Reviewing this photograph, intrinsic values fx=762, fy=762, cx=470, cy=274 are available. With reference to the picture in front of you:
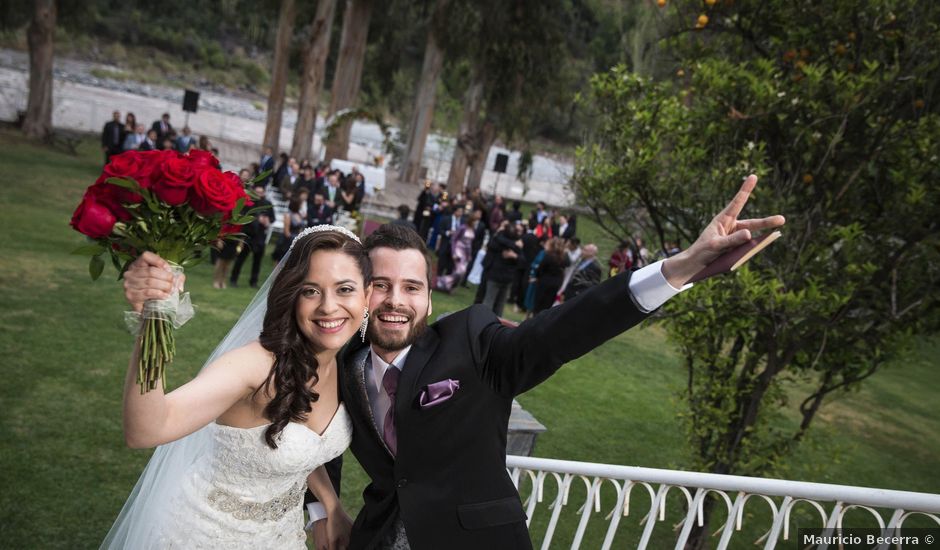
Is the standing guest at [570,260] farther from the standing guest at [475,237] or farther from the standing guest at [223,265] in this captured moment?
the standing guest at [223,265]

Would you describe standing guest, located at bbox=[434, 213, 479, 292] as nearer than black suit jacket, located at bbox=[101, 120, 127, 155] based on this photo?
Yes

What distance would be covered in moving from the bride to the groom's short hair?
0.25 feet

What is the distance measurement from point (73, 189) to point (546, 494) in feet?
47.2

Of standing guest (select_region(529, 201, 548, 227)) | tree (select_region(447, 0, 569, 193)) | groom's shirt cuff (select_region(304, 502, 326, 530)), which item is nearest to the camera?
groom's shirt cuff (select_region(304, 502, 326, 530))

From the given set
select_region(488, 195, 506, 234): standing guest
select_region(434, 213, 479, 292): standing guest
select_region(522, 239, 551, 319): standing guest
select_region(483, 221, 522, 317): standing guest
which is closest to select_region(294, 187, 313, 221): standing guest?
select_region(434, 213, 479, 292): standing guest

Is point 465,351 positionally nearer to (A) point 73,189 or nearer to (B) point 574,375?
(B) point 574,375

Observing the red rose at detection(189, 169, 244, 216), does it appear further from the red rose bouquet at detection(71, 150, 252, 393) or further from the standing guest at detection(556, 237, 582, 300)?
the standing guest at detection(556, 237, 582, 300)

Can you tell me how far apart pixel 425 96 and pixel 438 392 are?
2625 cm

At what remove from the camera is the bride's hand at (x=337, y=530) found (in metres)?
2.93

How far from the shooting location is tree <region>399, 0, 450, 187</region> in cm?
2581

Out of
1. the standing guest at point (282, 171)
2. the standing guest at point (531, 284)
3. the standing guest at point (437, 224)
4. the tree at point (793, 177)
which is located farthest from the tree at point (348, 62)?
the tree at point (793, 177)

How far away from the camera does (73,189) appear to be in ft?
55.2

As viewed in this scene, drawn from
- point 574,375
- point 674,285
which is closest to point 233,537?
point 674,285

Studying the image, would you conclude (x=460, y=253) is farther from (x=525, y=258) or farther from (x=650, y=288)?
(x=650, y=288)
